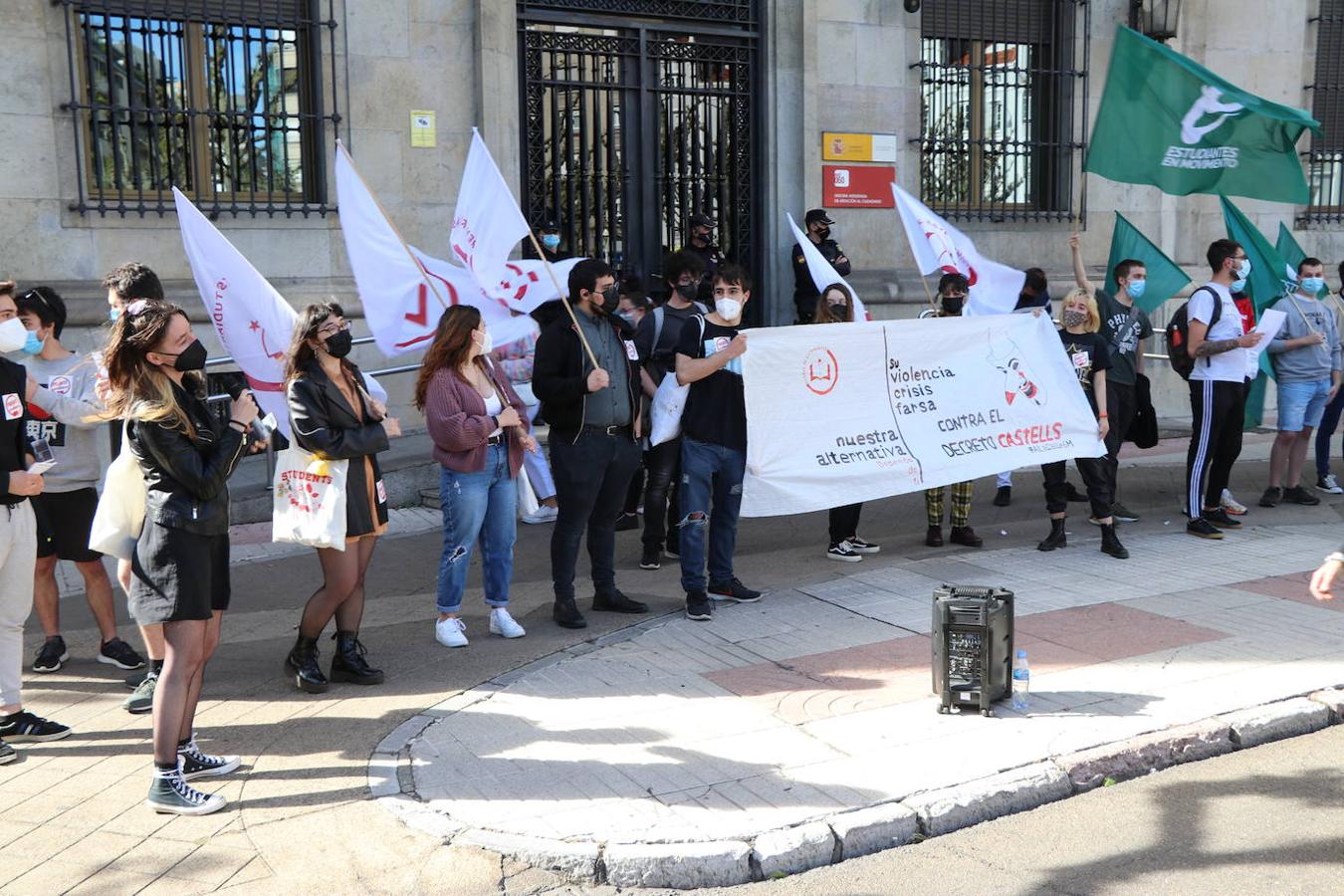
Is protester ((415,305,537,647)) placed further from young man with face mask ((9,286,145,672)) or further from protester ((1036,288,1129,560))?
protester ((1036,288,1129,560))

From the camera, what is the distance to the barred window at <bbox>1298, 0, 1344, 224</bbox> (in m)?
16.2

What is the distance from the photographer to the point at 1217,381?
9477mm

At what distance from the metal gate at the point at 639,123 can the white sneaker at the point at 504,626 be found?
6.16 m

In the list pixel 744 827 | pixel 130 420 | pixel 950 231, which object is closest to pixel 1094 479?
pixel 950 231

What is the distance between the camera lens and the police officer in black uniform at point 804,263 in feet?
39.8

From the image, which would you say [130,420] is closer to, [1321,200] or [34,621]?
[34,621]

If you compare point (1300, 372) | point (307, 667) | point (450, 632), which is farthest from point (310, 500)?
point (1300, 372)

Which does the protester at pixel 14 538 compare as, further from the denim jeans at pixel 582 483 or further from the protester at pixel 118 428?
the denim jeans at pixel 582 483

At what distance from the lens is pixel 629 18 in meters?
12.8

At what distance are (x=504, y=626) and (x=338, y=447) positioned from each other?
158cm

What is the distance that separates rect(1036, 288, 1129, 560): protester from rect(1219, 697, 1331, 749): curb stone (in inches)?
→ 118

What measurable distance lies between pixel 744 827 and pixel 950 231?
6.96 metres

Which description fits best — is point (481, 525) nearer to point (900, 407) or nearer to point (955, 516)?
point (900, 407)

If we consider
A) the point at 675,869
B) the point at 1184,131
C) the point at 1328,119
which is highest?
the point at 1328,119
